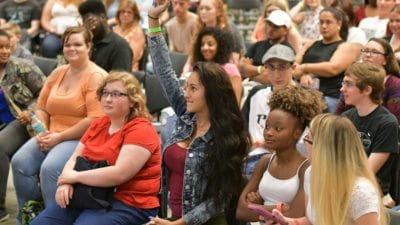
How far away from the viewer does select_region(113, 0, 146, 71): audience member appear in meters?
7.60

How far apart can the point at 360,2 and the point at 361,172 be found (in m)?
6.95

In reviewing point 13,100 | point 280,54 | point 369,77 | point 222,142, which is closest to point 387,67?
point 280,54

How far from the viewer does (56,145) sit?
5.01 m

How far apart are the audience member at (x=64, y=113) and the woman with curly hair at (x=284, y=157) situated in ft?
5.06

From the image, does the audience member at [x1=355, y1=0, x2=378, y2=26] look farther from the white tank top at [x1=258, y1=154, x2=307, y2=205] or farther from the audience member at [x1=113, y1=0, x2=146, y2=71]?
the white tank top at [x1=258, y1=154, x2=307, y2=205]

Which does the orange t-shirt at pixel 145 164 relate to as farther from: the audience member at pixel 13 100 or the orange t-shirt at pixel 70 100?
the audience member at pixel 13 100

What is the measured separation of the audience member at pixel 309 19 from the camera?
776 cm

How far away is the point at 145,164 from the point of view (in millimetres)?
4195

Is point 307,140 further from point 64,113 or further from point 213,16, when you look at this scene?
point 213,16

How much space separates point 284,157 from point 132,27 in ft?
14.0

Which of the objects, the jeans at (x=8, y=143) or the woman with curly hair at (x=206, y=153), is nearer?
the woman with curly hair at (x=206, y=153)

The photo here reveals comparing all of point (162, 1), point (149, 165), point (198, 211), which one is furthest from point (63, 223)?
point (162, 1)

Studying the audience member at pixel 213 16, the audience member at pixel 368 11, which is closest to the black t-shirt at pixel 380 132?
the audience member at pixel 213 16

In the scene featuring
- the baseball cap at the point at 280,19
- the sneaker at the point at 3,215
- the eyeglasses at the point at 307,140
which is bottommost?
the sneaker at the point at 3,215
